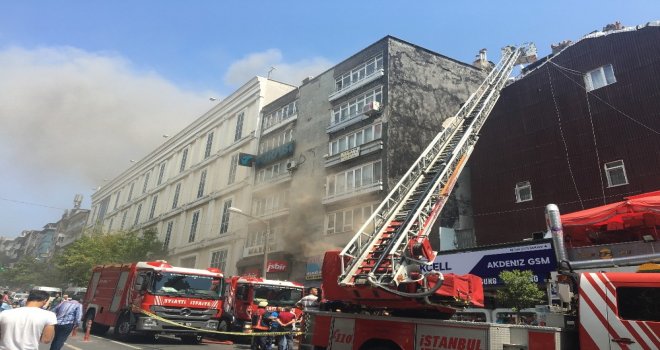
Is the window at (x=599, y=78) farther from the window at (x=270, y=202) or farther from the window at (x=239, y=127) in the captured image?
the window at (x=239, y=127)

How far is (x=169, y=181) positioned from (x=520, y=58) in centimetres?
3772

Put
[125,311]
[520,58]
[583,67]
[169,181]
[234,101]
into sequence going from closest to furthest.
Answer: [125,311], [583,67], [520,58], [234,101], [169,181]

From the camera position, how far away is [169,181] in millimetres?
47969

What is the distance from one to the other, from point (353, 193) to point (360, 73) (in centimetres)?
842

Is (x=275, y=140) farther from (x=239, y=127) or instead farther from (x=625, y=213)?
(x=625, y=213)

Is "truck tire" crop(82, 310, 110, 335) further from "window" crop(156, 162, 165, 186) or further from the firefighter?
"window" crop(156, 162, 165, 186)

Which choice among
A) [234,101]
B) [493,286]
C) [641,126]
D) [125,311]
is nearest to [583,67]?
[641,126]

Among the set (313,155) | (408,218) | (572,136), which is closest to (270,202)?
(313,155)

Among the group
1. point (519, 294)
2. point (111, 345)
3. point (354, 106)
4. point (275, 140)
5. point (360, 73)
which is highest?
point (360, 73)

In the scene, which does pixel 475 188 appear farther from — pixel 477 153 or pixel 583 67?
pixel 583 67

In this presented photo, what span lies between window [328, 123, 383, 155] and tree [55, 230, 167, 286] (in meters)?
23.4

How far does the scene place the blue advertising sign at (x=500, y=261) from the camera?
1566 centimetres

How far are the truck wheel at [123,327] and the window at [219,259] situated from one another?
19660mm

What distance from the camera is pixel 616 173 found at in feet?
59.7
